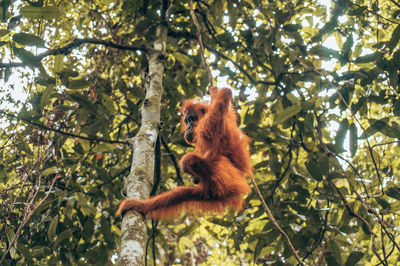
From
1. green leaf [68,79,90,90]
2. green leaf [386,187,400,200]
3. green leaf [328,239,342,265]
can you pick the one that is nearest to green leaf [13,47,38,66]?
green leaf [68,79,90,90]

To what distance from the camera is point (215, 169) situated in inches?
117

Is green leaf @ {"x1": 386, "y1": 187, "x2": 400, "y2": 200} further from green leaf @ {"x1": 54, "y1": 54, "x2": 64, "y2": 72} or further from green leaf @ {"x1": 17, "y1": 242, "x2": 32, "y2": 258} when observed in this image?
green leaf @ {"x1": 17, "y1": 242, "x2": 32, "y2": 258}

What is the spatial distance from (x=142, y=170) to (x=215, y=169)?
2.70 ft

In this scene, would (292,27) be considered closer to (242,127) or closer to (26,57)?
(242,127)

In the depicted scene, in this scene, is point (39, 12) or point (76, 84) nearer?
point (39, 12)

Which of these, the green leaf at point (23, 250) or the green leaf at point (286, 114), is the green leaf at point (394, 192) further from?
the green leaf at point (23, 250)

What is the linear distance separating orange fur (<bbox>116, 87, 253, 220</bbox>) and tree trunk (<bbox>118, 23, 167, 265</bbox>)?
422mm

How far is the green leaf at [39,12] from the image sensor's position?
2379mm

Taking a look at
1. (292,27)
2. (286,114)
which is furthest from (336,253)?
(292,27)

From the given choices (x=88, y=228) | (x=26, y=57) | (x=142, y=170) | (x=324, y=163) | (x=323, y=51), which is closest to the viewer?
(x=142, y=170)

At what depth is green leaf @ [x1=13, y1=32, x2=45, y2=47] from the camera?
7.97ft

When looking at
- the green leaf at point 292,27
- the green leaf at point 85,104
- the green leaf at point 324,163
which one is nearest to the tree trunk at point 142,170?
the green leaf at point 85,104

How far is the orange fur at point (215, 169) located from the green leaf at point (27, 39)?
1438 millimetres

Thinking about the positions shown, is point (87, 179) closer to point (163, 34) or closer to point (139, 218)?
point (163, 34)
